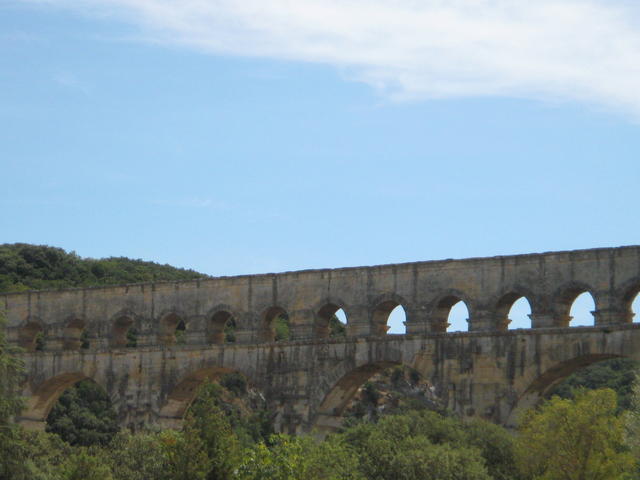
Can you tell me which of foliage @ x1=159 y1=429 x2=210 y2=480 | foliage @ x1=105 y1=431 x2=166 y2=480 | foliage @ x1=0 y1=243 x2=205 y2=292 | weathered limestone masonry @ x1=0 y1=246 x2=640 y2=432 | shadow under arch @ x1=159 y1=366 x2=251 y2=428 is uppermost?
foliage @ x1=0 y1=243 x2=205 y2=292

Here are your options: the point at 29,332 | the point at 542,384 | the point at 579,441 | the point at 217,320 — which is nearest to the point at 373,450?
the point at 579,441

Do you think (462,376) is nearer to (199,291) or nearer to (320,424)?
(320,424)

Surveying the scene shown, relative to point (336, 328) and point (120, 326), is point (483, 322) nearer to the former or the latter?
point (120, 326)

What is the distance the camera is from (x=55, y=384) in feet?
158

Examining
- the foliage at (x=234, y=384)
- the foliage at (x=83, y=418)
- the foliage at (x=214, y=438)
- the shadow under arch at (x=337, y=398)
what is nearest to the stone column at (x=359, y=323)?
the shadow under arch at (x=337, y=398)

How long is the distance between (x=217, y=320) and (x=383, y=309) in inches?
252

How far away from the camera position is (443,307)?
4091 centimetres

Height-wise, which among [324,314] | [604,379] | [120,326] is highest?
[324,314]

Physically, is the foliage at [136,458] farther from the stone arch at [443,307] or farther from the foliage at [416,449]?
the stone arch at [443,307]

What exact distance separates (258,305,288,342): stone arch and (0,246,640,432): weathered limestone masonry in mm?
43

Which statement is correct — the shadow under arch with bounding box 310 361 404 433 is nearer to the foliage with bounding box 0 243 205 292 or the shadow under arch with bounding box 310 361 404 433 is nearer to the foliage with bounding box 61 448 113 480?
the foliage with bounding box 61 448 113 480

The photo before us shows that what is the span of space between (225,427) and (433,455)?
568 cm

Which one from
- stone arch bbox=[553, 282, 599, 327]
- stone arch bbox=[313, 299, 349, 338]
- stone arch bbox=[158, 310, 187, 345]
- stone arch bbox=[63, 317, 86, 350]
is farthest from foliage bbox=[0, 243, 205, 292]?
stone arch bbox=[553, 282, 599, 327]

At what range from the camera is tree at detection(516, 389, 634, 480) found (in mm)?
32281
